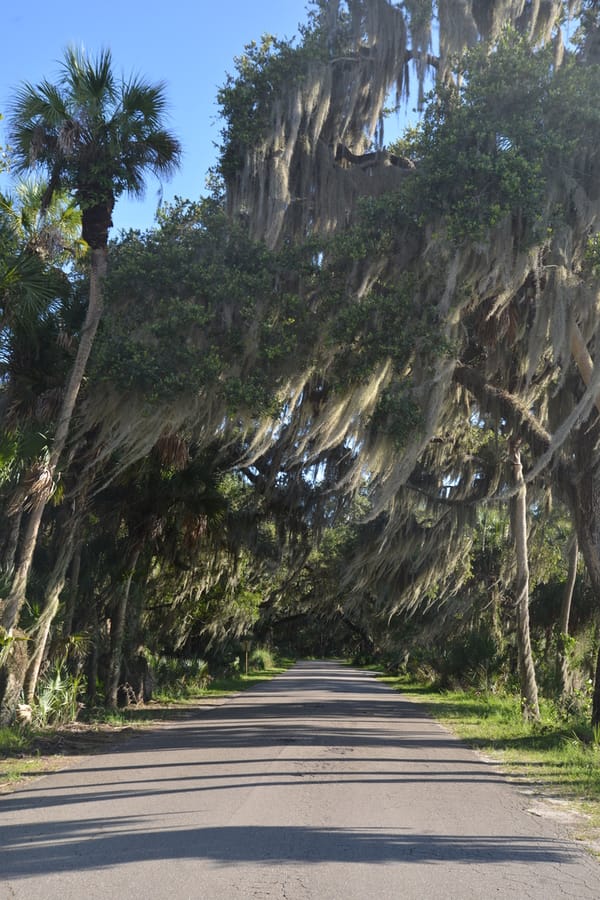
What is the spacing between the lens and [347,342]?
1101 cm

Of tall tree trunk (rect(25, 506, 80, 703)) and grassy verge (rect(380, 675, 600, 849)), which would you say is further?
tall tree trunk (rect(25, 506, 80, 703))

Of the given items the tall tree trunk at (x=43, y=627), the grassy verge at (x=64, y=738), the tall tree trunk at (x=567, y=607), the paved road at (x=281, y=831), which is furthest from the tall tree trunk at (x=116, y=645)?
the tall tree trunk at (x=567, y=607)

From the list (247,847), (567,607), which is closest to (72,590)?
(247,847)

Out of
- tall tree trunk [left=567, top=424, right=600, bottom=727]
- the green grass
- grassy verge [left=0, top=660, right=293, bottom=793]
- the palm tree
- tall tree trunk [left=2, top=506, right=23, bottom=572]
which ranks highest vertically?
the palm tree

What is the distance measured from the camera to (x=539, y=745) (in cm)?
1209

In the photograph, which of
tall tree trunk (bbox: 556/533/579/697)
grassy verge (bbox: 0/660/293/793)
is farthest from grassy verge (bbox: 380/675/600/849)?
grassy verge (bbox: 0/660/293/793)

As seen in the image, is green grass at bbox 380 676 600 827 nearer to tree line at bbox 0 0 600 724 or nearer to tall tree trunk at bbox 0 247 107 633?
tree line at bbox 0 0 600 724

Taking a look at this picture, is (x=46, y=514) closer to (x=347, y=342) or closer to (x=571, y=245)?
(x=347, y=342)

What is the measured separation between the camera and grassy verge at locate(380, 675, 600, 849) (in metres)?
8.04

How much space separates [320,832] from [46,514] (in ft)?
32.4

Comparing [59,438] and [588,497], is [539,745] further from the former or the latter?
[59,438]

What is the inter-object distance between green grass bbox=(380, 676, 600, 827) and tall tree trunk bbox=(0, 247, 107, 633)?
6551 millimetres

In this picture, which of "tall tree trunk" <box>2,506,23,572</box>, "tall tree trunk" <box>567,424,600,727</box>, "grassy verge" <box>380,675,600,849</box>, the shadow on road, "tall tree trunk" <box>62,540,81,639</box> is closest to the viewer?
the shadow on road

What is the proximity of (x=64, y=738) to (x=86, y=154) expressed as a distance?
8173 mm
